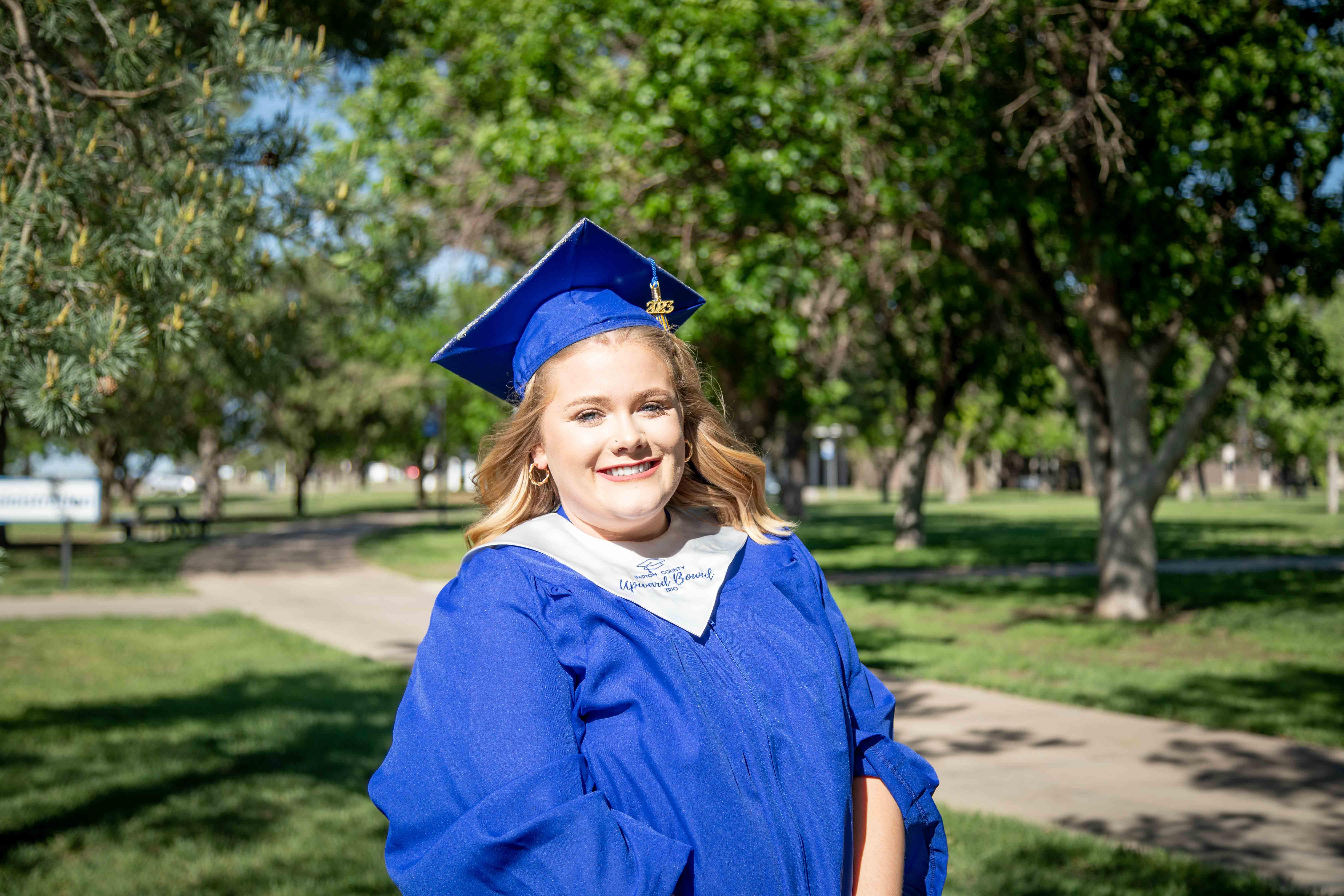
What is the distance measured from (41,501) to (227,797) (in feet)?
24.9

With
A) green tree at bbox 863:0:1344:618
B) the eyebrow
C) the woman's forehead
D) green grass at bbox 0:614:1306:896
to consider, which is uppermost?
green tree at bbox 863:0:1344:618

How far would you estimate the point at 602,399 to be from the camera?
72.0 inches

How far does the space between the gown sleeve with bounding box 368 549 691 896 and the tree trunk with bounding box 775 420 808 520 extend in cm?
2401

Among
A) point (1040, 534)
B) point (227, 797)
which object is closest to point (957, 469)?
point (1040, 534)

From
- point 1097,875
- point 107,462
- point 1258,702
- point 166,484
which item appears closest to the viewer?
point 1097,875

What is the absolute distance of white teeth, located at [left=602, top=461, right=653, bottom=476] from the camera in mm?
1825

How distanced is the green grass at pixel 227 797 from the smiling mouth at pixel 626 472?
3097mm

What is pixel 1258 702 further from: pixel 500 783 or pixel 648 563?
pixel 500 783

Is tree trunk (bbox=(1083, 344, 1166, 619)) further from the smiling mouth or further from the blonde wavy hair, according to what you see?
the smiling mouth

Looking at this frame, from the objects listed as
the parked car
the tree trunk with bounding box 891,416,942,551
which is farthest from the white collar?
the parked car

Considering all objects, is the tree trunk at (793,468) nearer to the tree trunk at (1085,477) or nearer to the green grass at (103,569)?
the green grass at (103,569)

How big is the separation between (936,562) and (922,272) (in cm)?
565

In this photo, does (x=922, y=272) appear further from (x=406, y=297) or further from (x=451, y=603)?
(x=451, y=603)

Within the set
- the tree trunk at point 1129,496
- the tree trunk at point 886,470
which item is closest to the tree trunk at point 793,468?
the tree trunk at point 1129,496
